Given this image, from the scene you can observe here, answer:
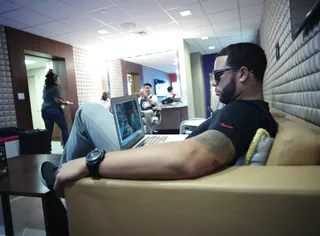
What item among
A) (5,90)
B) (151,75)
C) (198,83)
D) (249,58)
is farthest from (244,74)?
(151,75)

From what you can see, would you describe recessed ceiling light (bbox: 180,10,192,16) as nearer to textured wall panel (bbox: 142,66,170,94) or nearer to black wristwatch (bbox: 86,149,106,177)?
black wristwatch (bbox: 86,149,106,177)

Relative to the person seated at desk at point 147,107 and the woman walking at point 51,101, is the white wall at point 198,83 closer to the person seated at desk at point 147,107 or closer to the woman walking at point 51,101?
the person seated at desk at point 147,107

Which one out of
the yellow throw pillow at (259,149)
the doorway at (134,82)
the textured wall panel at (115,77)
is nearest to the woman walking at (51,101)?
the textured wall panel at (115,77)

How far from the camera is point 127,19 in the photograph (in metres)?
4.14

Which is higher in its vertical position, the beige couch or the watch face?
the watch face

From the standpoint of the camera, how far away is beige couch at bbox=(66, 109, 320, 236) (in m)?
0.52

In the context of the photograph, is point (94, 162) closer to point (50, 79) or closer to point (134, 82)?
point (50, 79)

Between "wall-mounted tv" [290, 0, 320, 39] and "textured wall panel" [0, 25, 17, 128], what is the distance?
14.2ft

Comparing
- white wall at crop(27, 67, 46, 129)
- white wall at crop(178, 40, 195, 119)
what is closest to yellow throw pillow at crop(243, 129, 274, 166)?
white wall at crop(178, 40, 195, 119)

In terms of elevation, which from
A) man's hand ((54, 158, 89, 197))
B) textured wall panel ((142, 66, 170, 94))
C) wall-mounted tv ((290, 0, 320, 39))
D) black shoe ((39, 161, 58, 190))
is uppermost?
textured wall panel ((142, 66, 170, 94))

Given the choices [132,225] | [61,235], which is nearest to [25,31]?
[61,235]

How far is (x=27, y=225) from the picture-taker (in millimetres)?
1433

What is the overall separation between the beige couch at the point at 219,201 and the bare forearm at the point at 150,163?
3 centimetres

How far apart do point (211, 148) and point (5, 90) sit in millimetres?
4295
